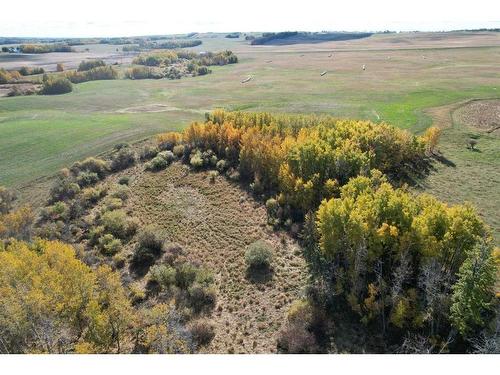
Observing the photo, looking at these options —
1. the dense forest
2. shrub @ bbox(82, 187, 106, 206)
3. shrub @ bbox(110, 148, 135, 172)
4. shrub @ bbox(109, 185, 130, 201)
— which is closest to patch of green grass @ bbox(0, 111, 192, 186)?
shrub @ bbox(110, 148, 135, 172)

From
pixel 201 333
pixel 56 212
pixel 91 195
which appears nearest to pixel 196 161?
pixel 91 195

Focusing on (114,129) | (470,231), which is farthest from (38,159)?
(470,231)

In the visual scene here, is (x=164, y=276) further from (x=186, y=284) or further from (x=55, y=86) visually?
(x=55, y=86)

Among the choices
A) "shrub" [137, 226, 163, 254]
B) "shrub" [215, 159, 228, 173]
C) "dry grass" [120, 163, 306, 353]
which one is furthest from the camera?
"shrub" [215, 159, 228, 173]

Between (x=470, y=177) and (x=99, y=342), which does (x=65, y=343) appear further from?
(x=470, y=177)

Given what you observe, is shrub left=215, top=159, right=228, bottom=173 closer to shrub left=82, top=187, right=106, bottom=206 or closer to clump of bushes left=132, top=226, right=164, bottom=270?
shrub left=82, top=187, right=106, bottom=206

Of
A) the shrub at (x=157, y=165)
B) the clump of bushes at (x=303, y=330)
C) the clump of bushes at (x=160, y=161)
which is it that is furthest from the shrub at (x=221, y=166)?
the clump of bushes at (x=303, y=330)

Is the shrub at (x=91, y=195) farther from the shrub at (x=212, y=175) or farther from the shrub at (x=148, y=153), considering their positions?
the shrub at (x=212, y=175)
